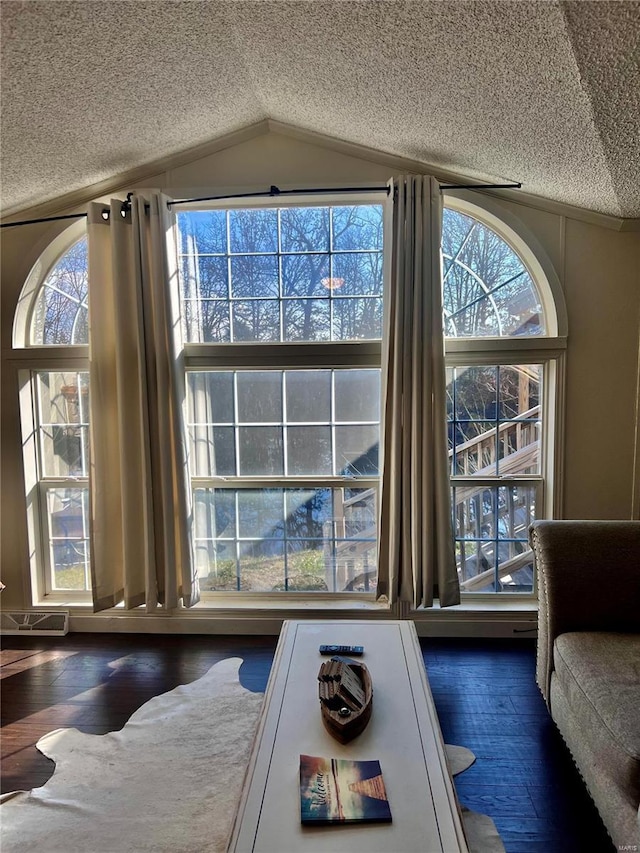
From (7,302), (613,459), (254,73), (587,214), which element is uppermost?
(254,73)

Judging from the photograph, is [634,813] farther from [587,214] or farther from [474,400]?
[587,214]

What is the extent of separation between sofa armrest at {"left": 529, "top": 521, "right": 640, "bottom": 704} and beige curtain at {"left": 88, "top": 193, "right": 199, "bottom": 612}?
6.08 feet

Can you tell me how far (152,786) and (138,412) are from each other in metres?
1.76

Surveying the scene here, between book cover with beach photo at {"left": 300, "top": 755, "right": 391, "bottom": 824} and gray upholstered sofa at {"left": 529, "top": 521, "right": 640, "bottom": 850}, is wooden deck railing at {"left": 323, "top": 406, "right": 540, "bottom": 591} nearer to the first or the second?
gray upholstered sofa at {"left": 529, "top": 521, "right": 640, "bottom": 850}

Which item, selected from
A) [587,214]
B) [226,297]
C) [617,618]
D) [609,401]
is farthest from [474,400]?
[226,297]

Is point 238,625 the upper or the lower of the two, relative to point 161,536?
lower

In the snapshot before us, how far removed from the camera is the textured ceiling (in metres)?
1.57

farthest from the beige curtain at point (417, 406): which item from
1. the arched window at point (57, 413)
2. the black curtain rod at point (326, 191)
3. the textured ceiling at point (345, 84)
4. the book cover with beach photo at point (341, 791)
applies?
the arched window at point (57, 413)

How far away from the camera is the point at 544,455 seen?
9.40ft

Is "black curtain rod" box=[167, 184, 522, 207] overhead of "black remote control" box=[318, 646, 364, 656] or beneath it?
overhead

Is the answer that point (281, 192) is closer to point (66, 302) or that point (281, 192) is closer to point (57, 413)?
point (66, 302)

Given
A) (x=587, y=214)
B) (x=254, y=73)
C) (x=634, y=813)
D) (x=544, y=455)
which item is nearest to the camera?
(x=634, y=813)

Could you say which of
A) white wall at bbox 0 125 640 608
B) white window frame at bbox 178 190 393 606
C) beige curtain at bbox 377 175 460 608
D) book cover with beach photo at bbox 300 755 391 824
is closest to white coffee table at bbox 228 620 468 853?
book cover with beach photo at bbox 300 755 391 824

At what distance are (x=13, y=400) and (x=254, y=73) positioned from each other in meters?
2.26
